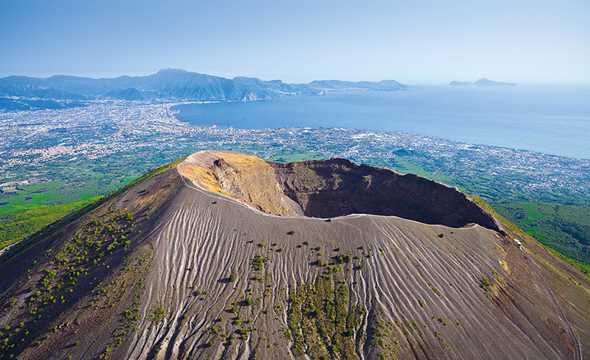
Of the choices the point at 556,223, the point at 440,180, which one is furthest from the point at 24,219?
the point at 556,223

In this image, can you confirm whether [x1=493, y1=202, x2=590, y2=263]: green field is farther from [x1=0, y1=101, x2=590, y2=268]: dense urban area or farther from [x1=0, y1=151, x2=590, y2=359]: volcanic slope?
[x1=0, y1=151, x2=590, y2=359]: volcanic slope

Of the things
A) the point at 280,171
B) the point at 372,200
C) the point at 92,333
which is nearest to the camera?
the point at 92,333

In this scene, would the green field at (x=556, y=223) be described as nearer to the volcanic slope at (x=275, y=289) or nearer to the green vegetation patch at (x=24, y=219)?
the volcanic slope at (x=275, y=289)

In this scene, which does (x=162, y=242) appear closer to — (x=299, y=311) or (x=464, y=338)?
(x=299, y=311)

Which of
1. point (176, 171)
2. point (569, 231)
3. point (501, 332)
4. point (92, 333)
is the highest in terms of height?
point (176, 171)

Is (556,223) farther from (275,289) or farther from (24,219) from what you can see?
(24,219)

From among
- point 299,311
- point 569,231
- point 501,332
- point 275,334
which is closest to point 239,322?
point 275,334

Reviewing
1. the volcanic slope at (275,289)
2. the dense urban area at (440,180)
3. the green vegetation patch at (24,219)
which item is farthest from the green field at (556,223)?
the green vegetation patch at (24,219)

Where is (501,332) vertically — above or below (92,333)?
below

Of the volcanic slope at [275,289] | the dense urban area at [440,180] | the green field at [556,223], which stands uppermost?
the volcanic slope at [275,289]
